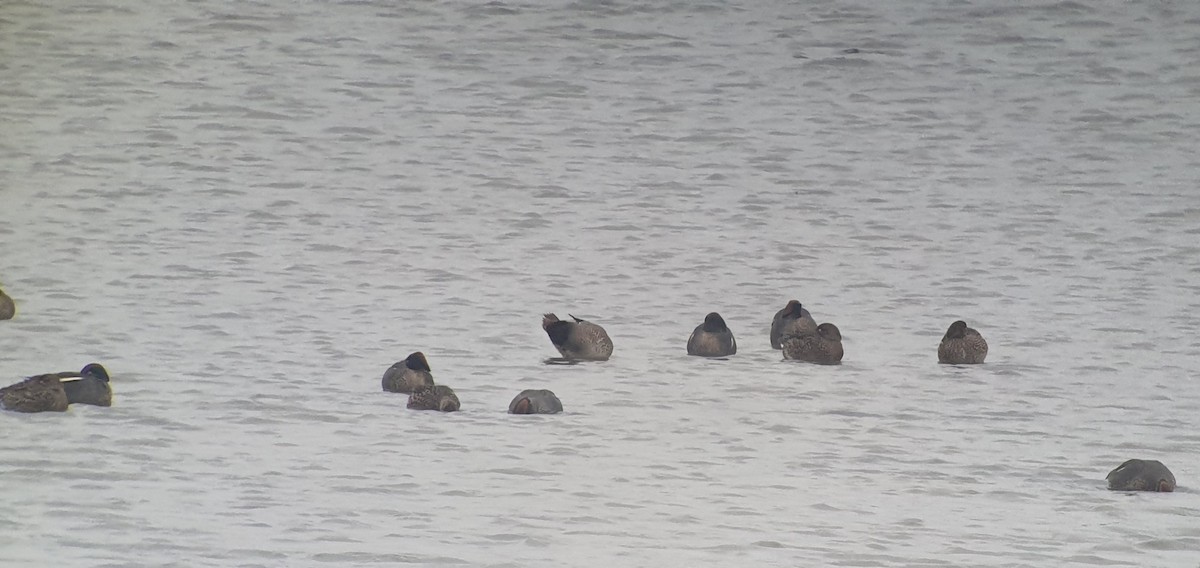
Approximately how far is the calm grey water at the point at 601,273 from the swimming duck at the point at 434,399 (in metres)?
0.16

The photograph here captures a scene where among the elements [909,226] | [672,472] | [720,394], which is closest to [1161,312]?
[909,226]

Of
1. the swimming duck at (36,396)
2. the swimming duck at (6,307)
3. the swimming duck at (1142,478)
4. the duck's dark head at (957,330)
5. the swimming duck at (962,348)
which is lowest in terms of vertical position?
the swimming duck at (36,396)

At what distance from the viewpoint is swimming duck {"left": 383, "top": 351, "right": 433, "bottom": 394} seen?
6.29 metres

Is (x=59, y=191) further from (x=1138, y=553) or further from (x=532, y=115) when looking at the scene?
(x=1138, y=553)

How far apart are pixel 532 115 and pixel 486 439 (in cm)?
653

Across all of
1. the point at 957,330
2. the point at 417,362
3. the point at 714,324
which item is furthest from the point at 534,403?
the point at 957,330

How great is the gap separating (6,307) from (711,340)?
321cm

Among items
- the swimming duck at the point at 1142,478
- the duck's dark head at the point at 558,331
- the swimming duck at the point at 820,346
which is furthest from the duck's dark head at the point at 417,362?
the swimming duck at the point at 1142,478

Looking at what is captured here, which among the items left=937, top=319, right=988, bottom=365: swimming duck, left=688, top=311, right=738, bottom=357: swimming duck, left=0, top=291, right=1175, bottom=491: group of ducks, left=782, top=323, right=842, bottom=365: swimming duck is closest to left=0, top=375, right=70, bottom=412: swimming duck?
left=0, top=291, right=1175, bottom=491: group of ducks

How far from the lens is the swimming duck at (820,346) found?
721 centimetres

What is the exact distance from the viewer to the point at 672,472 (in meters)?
5.32

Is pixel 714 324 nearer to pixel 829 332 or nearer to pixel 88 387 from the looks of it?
pixel 829 332

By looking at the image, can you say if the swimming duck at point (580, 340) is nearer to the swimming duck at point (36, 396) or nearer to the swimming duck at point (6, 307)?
the swimming duck at point (36, 396)

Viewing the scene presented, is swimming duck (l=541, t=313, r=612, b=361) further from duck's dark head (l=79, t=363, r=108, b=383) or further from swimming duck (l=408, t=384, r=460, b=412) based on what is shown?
duck's dark head (l=79, t=363, r=108, b=383)
